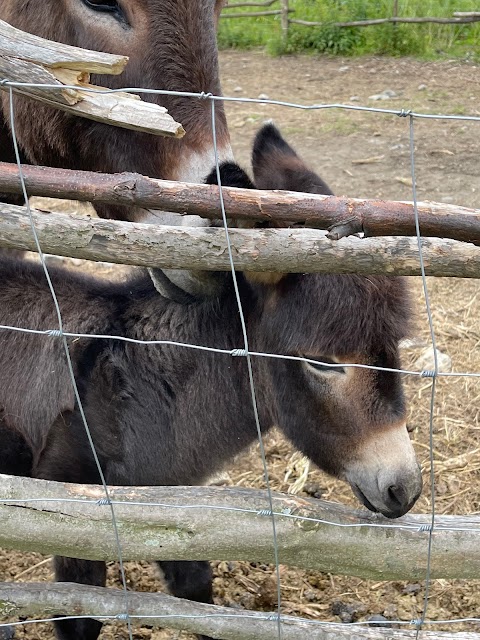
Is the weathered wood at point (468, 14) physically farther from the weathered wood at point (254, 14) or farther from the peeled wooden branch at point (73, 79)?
the peeled wooden branch at point (73, 79)

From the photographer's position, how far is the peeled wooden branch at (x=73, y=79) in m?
1.97

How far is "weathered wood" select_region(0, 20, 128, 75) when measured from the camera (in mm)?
2081

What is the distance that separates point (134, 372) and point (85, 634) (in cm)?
102

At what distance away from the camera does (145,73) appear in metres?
2.87

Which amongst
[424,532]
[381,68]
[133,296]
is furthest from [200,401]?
[381,68]

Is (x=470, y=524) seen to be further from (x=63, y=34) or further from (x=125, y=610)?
(x=63, y=34)

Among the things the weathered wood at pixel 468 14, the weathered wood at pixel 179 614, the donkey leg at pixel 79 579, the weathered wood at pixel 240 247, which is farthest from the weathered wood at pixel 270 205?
the weathered wood at pixel 468 14

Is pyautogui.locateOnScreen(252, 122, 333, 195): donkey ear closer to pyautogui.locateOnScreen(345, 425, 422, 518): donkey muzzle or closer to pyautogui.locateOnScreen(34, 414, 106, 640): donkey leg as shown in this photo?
pyautogui.locateOnScreen(345, 425, 422, 518): donkey muzzle

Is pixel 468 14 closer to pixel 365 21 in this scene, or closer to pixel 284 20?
pixel 365 21

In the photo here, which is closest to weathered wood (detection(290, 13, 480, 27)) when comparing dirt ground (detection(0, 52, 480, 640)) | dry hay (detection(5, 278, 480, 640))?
dirt ground (detection(0, 52, 480, 640))

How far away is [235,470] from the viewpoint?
13.8ft

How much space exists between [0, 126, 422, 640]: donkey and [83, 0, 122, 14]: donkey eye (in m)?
0.75

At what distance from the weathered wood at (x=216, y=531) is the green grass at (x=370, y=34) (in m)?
9.98

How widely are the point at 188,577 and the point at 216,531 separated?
3.85ft
